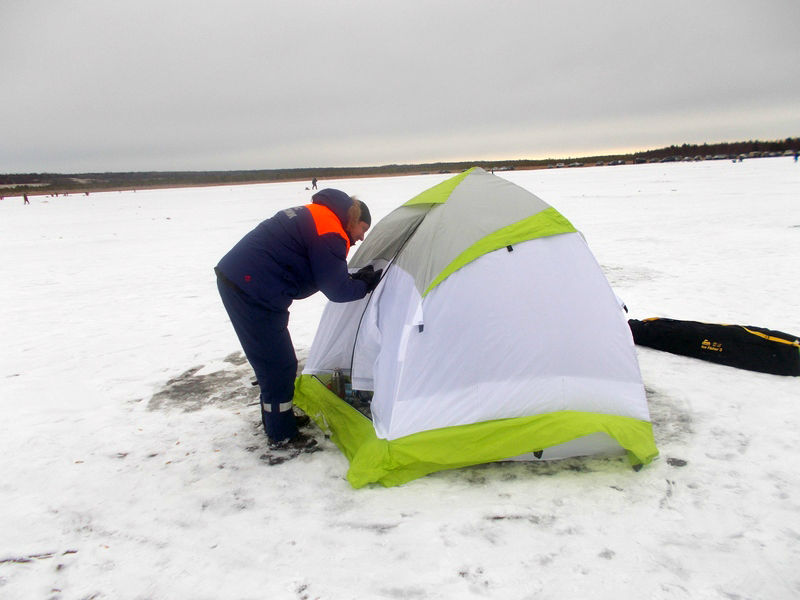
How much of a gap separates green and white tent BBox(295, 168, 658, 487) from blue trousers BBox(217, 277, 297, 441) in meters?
0.59

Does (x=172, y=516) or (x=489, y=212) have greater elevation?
(x=489, y=212)

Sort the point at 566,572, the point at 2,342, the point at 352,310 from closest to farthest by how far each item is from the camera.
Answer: the point at 566,572 < the point at 352,310 < the point at 2,342

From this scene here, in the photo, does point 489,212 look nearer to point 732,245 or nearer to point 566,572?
point 566,572

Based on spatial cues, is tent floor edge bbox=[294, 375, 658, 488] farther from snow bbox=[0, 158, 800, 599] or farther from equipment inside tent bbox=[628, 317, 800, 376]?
equipment inside tent bbox=[628, 317, 800, 376]

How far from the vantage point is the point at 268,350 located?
381cm

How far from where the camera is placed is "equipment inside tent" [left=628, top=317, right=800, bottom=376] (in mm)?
4738

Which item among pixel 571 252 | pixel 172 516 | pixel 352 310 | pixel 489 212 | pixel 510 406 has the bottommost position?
pixel 172 516

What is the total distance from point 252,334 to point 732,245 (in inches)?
421

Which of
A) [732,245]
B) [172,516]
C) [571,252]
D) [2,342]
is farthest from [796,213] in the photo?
[2,342]

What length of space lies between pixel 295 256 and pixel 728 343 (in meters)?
4.16

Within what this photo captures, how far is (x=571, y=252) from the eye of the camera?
3.78 metres

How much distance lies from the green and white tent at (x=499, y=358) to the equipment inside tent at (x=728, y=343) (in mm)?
1977

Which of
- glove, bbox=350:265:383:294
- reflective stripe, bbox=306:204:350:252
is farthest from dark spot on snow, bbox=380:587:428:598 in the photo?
reflective stripe, bbox=306:204:350:252

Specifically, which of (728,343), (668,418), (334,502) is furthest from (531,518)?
(728,343)
